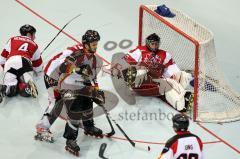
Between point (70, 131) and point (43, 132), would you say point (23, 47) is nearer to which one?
point (43, 132)

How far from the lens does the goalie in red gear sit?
20.2ft

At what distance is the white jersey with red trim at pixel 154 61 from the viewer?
6.16 meters

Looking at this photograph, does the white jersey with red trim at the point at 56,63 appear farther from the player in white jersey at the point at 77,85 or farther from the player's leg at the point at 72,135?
the player's leg at the point at 72,135

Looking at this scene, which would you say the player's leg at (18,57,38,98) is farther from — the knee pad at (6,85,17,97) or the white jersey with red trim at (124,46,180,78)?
the white jersey with red trim at (124,46,180,78)

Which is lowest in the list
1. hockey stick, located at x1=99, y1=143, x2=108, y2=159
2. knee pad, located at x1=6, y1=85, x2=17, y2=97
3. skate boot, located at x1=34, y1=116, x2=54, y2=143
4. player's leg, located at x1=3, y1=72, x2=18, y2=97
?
hockey stick, located at x1=99, y1=143, x2=108, y2=159

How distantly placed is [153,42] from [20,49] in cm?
133

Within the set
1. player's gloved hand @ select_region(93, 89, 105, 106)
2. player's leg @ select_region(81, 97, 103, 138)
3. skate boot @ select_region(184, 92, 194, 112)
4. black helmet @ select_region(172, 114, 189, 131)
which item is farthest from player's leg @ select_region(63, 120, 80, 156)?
black helmet @ select_region(172, 114, 189, 131)

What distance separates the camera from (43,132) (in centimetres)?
561

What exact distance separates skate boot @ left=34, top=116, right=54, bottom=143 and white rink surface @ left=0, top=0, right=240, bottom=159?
50 millimetres

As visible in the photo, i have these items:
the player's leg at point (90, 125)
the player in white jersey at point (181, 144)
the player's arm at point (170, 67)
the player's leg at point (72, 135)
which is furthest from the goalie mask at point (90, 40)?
the player in white jersey at point (181, 144)

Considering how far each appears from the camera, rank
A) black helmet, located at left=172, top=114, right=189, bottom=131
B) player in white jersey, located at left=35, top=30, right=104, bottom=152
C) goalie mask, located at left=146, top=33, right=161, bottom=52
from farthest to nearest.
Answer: goalie mask, located at left=146, top=33, right=161, bottom=52, player in white jersey, located at left=35, top=30, right=104, bottom=152, black helmet, located at left=172, top=114, right=189, bottom=131

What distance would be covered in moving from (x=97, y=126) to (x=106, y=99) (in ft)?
1.51

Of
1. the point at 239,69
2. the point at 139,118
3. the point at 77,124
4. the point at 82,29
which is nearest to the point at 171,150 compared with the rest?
the point at 77,124

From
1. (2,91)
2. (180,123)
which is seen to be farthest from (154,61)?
(180,123)
